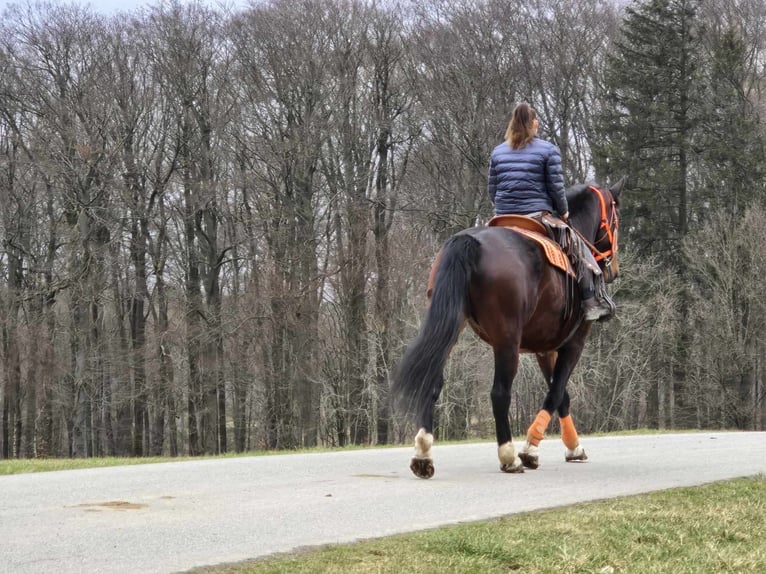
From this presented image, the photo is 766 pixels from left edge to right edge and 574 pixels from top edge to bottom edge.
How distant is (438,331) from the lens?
8117 millimetres

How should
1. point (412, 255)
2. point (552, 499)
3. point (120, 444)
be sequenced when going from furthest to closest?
point (120, 444) → point (412, 255) → point (552, 499)

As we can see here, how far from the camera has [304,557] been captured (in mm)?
5098

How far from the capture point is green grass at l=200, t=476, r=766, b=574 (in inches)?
195

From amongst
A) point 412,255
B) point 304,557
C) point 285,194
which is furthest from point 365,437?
point 304,557

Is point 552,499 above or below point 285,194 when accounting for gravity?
below

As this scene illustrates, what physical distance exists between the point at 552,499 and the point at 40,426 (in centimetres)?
3251

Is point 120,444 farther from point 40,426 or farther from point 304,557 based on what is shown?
point 304,557

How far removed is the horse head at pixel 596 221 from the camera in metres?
10.1

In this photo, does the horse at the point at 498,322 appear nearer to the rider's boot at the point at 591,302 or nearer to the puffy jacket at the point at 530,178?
the rider's boot at the point at 591,302

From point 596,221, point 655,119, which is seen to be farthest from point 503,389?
point 655,119

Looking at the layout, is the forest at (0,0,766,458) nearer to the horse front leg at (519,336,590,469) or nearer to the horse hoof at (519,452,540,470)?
the horse front leg at (519,336,590,469)

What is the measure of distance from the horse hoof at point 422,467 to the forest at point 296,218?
21.8 m

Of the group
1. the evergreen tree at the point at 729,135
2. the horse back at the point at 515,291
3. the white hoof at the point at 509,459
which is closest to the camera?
the horse back at the point at 515,291

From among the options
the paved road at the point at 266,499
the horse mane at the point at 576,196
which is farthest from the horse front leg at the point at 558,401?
the horse mane at the point at 576,196
